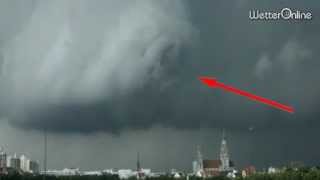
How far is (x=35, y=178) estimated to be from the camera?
176500 millimetres

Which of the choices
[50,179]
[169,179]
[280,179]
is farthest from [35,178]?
[280,179]

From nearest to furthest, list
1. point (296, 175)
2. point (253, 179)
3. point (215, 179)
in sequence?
point (296, 175), point (253, 179), point (215, 179)

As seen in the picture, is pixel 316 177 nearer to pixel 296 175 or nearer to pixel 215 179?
pixel 296 175

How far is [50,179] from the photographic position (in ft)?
615

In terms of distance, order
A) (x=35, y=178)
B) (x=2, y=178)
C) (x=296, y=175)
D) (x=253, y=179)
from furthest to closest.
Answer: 1. (x=35, y=178)
2. (x=2, y=178)
3. (x=253, y=179)
4. (x=296, y=175)

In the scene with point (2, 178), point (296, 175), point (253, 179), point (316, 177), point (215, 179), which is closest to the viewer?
point (316, 177)

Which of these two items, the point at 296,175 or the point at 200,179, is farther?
the point at 200,179

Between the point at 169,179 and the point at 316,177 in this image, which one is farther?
the point at 169,179

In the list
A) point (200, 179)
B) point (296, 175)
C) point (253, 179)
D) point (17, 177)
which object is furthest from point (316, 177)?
point (200, 179)

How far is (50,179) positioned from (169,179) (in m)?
33.3

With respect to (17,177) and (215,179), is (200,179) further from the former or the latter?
(17,177)

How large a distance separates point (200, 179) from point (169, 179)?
8547mm

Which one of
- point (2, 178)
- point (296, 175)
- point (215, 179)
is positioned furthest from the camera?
point (215, 179)

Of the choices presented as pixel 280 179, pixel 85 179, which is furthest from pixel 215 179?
pixel 280 179
